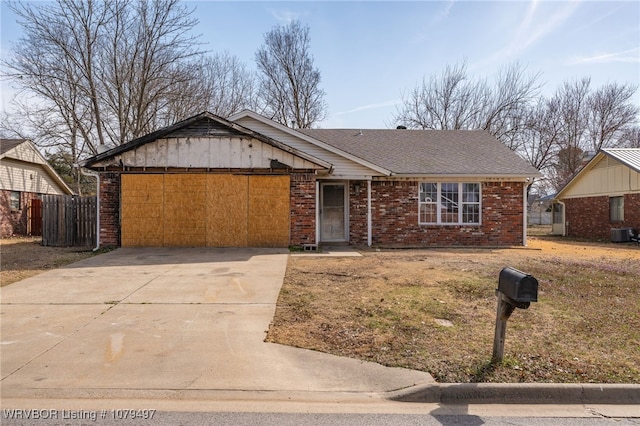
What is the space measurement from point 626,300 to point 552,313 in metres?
1.96

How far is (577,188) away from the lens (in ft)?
83.9

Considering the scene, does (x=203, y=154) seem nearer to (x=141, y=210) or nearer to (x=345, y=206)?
(x=141, y=210)

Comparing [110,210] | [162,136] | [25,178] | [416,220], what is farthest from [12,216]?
[416,220]

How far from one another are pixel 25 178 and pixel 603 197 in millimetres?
30591

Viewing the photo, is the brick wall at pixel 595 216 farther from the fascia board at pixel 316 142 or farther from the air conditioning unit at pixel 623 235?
the fascia board at pixel 316 142

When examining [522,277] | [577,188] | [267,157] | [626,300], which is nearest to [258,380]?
[522,277]

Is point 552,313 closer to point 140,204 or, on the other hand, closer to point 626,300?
point 626,300

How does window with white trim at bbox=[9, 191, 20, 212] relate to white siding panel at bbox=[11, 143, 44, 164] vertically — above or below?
below

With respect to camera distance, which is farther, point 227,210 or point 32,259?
point 227,210

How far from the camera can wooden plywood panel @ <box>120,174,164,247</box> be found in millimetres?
13625

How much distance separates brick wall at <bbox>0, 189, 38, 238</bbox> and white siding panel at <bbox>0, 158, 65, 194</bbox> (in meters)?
0.36

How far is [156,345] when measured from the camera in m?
5.21

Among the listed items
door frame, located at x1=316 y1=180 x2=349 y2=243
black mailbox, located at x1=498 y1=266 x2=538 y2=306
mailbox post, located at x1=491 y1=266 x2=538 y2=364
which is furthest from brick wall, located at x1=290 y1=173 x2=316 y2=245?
black mailbox, located at x1=498 y1=266 x2=538 y2=306

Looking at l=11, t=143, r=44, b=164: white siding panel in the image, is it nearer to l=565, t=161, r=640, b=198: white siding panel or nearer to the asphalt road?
the asphalt road
